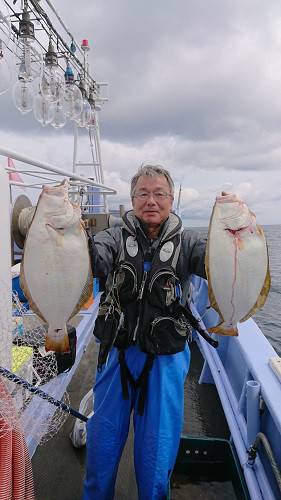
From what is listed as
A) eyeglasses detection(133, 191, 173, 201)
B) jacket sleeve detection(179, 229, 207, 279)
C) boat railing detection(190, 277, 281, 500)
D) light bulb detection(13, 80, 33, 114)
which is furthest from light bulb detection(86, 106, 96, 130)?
jacket sleeve detection(179, 229, 207, 279)

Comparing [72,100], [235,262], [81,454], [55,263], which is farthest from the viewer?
[72,100]

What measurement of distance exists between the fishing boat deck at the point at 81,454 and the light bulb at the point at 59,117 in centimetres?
476

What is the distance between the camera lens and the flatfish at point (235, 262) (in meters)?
1.73

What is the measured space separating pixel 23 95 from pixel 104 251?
441cm

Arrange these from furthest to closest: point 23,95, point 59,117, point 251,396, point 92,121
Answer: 1. point 92,121
2. point 59,117
3. point 23,95
4. point 251,396

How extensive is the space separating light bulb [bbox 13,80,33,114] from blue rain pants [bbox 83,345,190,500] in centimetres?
473

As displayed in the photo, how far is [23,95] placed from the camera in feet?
17.7

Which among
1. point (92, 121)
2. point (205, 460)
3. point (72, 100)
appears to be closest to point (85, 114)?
point (92, 121)

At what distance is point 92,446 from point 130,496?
872 mm

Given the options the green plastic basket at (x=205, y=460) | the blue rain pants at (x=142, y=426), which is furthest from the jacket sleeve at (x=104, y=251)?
the green plastic basket at (x=205, y=460)

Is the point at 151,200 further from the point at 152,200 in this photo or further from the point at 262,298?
the point at 262,298

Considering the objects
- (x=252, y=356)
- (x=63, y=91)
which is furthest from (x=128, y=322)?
(x=63, y=91)

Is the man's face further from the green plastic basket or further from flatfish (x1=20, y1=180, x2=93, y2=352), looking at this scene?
the green plastic basket

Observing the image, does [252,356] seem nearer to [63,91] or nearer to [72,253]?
[72,253]
